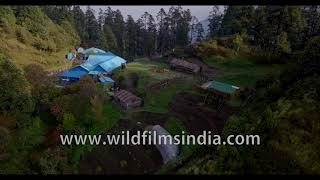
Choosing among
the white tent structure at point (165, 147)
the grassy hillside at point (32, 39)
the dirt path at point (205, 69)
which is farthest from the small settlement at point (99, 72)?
the dirt path at point (205, 69)

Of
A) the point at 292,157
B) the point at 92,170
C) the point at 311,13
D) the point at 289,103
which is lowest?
the point at 92,170

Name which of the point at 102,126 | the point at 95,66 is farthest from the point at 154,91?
the point at 95,66

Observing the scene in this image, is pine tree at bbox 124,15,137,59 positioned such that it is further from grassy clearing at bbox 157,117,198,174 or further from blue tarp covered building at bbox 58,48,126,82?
grassy clearing at bbox 157,117,198,174

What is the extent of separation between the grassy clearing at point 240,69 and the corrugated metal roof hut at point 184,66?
226cm

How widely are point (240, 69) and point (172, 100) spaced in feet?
30.7

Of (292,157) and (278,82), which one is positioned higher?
(278,82)

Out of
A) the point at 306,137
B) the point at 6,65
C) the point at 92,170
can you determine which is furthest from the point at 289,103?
the point at 6,65

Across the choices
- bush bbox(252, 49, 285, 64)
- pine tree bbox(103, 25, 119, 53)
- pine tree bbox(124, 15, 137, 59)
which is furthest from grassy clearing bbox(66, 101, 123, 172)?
pine tree bbox(124, 15, 137, 59)

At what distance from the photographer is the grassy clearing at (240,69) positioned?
28.6 m

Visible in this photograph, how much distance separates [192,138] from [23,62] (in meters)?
23.8

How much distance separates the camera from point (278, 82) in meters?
17.2

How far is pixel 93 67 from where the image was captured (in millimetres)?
37281

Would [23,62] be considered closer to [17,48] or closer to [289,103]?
[17,48]

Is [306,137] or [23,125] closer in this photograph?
[306,137]
